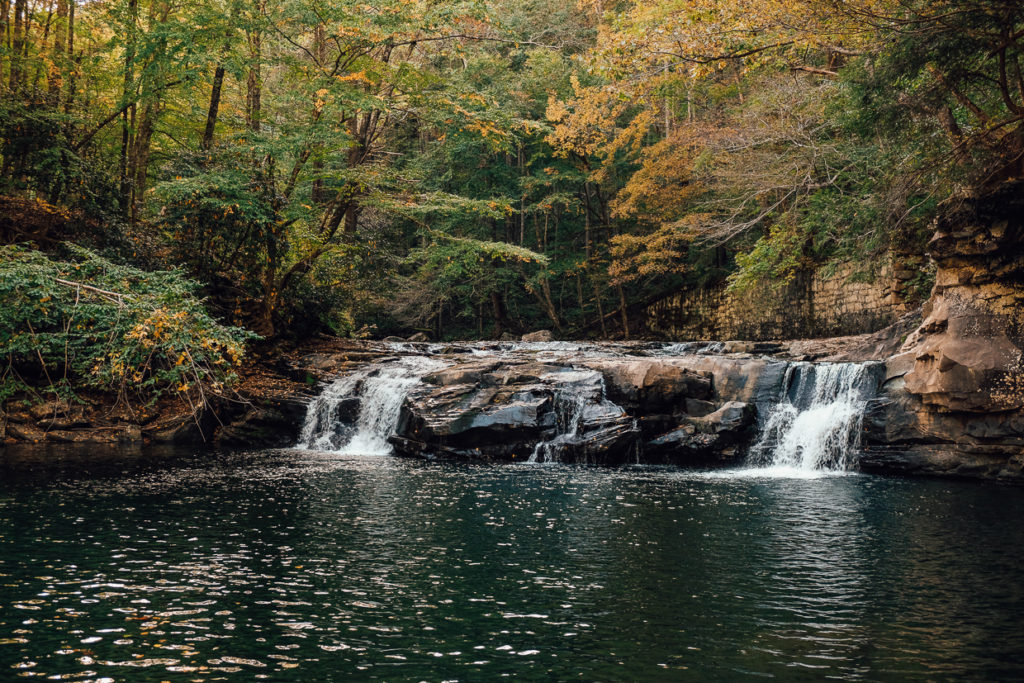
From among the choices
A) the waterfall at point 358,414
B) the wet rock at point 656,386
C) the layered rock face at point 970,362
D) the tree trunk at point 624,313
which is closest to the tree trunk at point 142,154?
the waterfall at point 358,414

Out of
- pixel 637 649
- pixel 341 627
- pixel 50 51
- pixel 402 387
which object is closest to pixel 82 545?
pixel 341 627

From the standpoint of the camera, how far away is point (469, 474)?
12.2 metres

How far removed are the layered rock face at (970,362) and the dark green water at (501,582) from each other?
4.51ft

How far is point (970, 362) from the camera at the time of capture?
11.3 m

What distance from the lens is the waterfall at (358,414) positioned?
15805 mm

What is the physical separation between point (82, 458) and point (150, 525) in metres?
5.89

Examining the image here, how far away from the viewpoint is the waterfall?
15.8 meters

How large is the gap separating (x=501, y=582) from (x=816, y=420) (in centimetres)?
974

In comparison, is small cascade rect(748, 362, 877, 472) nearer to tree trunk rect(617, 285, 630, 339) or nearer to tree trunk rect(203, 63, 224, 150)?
tree trunk rect(617, 285, 630, 339)

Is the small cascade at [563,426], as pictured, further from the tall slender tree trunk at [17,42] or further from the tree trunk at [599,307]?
the tree trunk at [599,307]

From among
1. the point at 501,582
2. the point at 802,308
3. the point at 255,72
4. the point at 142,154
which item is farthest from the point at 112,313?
the point at 802,308

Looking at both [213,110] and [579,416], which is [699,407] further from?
[213,110]

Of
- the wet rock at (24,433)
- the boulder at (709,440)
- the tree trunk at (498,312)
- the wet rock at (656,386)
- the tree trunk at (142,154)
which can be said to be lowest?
the wet rock at (24,433)

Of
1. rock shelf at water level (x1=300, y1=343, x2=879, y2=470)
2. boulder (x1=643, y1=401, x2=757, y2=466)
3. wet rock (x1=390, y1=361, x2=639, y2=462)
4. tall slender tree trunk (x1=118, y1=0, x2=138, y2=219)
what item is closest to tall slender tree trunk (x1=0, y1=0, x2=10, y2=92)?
tall slender tree trunk (x1=118, y1=0, x2=138, y2=219)
